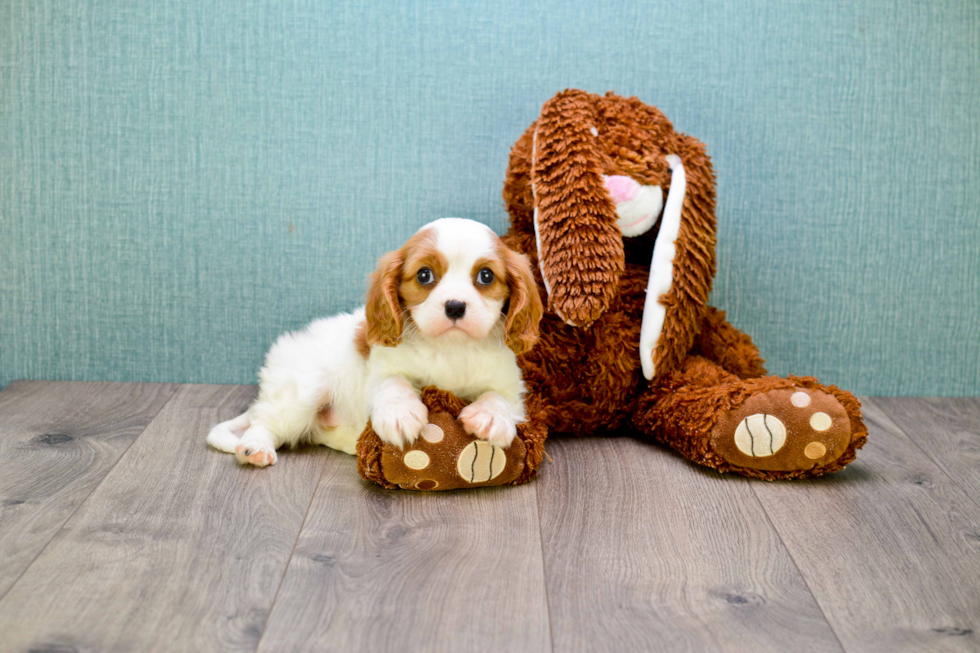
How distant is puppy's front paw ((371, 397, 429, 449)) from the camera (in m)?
1.43

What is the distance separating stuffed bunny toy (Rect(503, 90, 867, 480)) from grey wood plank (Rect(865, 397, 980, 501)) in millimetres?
281

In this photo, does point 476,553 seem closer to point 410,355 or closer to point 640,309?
point 410,355

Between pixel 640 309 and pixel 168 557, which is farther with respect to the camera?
pixel 640 309

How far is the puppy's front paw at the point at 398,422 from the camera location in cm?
143

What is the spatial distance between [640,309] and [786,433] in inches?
15.8

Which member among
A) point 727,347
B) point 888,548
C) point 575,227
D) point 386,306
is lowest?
point 888,548

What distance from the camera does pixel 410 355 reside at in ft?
5.07

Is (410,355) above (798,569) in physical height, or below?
above

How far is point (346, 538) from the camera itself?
1.31 metres

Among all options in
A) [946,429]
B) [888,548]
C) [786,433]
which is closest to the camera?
[888,548]

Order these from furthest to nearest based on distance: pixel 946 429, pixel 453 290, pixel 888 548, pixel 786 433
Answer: pixel 946 429, pixel 786 433, pixel 453 290, pixel 888 548

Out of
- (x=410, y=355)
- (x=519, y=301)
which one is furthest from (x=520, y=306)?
(x=410, y=355)

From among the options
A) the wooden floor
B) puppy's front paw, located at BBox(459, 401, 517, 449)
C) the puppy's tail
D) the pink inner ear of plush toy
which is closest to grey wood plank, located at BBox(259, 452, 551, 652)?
the wooden floor

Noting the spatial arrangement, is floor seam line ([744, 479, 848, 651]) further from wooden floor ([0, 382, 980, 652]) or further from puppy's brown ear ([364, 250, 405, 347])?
puppy's brown ear ([364, 250, 405, 347])
